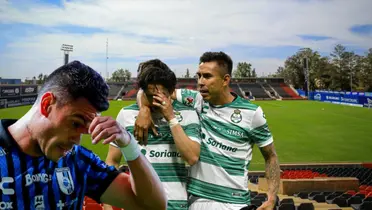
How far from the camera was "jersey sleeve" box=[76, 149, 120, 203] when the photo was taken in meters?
1.79

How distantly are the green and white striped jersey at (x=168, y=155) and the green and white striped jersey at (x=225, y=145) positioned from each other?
8.6 inches

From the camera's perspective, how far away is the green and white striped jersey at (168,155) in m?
2.60

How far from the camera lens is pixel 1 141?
1.53m

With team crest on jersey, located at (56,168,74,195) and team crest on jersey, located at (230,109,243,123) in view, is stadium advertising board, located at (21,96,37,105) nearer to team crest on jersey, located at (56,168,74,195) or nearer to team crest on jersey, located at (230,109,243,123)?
team crest on jersey, located at (230,109,243,123)

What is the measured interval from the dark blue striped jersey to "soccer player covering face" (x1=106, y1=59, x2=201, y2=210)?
0.90m

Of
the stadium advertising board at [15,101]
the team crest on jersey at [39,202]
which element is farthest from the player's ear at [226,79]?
the stadium advertising board at [15,101]

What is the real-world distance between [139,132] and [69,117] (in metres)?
1.02

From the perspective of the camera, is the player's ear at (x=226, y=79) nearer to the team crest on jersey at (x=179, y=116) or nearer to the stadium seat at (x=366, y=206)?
the team crest on jersey at (x=179, y=116)

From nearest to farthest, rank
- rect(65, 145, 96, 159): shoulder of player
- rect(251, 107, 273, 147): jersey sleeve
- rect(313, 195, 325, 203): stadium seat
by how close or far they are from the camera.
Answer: rect(65, 145, 96, 159): shoulder of player
rect(251, 107, 273, 147): jersey sleeve
rect(313, 195, 325, 203): stadium seat

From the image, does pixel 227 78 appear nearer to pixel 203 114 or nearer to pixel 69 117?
pixel 203 114

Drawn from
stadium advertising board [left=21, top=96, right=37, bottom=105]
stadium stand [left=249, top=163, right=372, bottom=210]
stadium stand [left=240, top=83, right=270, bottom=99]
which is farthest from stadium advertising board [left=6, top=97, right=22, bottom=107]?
stadium stand [left=240, top=83, right=270, bottom=99]

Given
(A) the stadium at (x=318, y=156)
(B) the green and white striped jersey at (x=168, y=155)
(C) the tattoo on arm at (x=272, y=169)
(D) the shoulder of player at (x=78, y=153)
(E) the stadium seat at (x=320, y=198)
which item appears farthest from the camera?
(E) the stadium seat at (x=320, y=198)

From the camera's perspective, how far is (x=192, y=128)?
8.96ft

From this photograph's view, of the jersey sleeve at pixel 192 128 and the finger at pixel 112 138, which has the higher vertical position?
the finger at pixel 112 138
